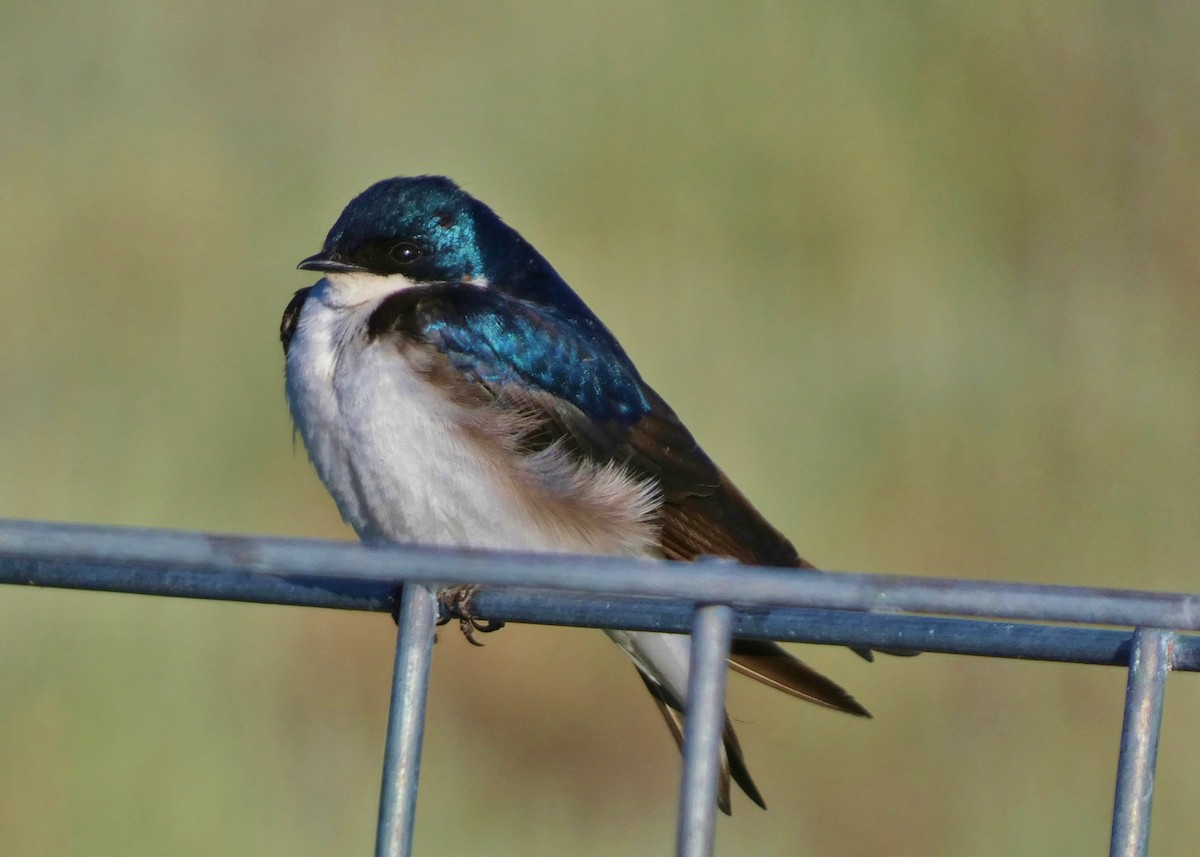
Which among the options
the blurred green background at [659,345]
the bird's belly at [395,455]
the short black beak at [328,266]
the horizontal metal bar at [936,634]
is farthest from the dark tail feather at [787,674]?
the blurred green background at [659,345]

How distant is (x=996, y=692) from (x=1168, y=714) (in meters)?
0.26

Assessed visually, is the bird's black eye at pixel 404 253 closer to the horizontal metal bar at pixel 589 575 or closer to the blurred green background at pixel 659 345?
the blurred green background at pixel 659 345

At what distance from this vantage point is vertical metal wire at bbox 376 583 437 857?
2.64 ft

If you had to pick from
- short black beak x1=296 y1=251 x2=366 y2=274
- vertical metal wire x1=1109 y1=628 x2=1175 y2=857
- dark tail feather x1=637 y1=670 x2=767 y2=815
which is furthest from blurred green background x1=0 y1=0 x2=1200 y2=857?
vertical metal wire x1=1109 y1=628 x2=1175 y2=857

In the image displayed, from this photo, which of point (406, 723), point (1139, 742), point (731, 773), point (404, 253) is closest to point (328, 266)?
point (404, 253)

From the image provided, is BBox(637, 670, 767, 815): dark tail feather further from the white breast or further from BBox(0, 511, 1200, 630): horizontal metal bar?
BBox(0, 511, 1200, 630): horizontal metal bar

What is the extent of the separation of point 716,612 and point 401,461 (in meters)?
0.98

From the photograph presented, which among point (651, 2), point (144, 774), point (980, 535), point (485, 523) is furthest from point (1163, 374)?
point (144, 774)

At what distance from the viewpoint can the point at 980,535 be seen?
285 centimetres

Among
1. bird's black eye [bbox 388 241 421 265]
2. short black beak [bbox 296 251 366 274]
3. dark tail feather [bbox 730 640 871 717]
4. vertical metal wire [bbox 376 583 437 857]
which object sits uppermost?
bird's black eye [bbox 388 241 421 265]

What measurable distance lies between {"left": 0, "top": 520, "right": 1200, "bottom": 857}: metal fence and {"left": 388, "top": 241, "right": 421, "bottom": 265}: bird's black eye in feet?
3.99

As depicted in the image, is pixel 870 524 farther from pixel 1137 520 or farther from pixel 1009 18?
pixel 1009 18

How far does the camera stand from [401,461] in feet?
5.67

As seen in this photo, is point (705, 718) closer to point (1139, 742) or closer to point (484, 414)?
point (1139, 742)
